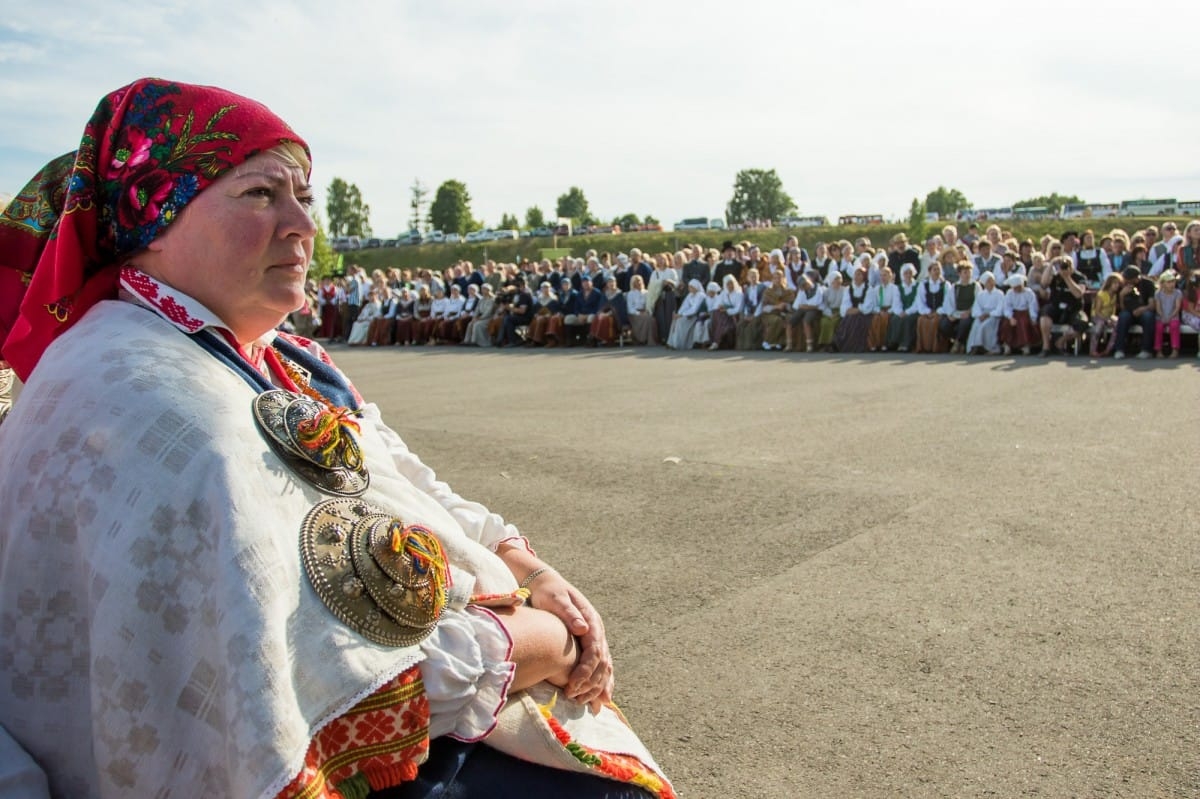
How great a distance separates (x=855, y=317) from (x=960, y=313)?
74.9 inches

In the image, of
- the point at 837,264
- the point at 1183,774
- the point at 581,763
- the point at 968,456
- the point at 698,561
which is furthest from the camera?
the point at 837,264

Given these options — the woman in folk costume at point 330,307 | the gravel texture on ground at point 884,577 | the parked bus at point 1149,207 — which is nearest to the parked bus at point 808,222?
the parked bus at point 1149,207

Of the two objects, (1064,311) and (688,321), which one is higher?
(1064,311)

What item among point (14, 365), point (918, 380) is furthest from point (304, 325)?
point (14, 365)

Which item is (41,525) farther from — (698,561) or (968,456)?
(968,456)

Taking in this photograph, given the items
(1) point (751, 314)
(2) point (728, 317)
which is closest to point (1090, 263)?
(1) point (751, 314)

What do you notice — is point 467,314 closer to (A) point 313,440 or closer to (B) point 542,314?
(B) point 542,314

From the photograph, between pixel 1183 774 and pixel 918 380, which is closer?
pixel 1183 774

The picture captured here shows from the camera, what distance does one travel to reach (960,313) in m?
17.3

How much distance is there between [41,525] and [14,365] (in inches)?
23.9

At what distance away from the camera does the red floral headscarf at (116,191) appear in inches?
75.2

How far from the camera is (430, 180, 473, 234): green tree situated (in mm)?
120000

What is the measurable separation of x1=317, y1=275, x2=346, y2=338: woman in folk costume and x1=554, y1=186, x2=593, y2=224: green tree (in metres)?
111

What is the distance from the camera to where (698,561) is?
201 inches
